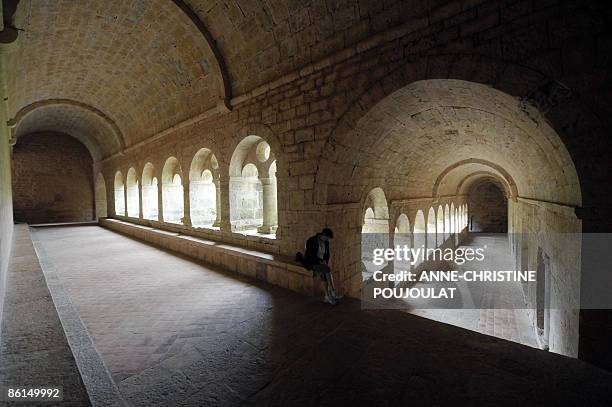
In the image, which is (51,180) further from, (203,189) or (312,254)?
(312,254)

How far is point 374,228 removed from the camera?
8.84 m

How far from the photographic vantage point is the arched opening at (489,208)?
19609 millimetres

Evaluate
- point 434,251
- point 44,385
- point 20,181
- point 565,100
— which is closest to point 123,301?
point 44,385

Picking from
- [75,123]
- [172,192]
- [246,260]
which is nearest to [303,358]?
[246,260]

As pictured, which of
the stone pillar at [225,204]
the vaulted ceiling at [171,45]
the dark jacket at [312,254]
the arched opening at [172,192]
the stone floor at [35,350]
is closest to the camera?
the stone floor at [35,350]

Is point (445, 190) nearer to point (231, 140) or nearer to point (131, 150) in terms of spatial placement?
point (231, 140)

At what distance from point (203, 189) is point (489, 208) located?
19161mm

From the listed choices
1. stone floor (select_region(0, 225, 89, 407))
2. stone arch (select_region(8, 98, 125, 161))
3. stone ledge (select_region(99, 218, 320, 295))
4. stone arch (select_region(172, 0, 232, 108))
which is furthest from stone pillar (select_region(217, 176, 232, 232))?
stone arch (select_region(8, 98, 125, 161))

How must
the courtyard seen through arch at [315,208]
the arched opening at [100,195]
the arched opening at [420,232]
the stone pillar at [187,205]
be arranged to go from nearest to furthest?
the courtyard seen through arch at [315,208]
the stone pillar at [187,205]
the arched opening at [420,232]
the arched opening at [100,195]

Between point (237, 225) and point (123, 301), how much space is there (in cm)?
311

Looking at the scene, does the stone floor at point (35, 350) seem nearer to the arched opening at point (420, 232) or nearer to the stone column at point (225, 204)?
the stone column at point (225, 204)

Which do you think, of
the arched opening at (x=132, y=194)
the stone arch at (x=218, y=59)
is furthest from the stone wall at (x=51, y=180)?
the stone arch at (x=218, y=59)

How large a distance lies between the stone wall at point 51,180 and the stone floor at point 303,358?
16.0 meters

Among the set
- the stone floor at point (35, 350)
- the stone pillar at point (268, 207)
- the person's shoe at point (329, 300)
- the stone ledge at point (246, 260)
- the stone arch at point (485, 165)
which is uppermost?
the stone arch at point (485, 165)
